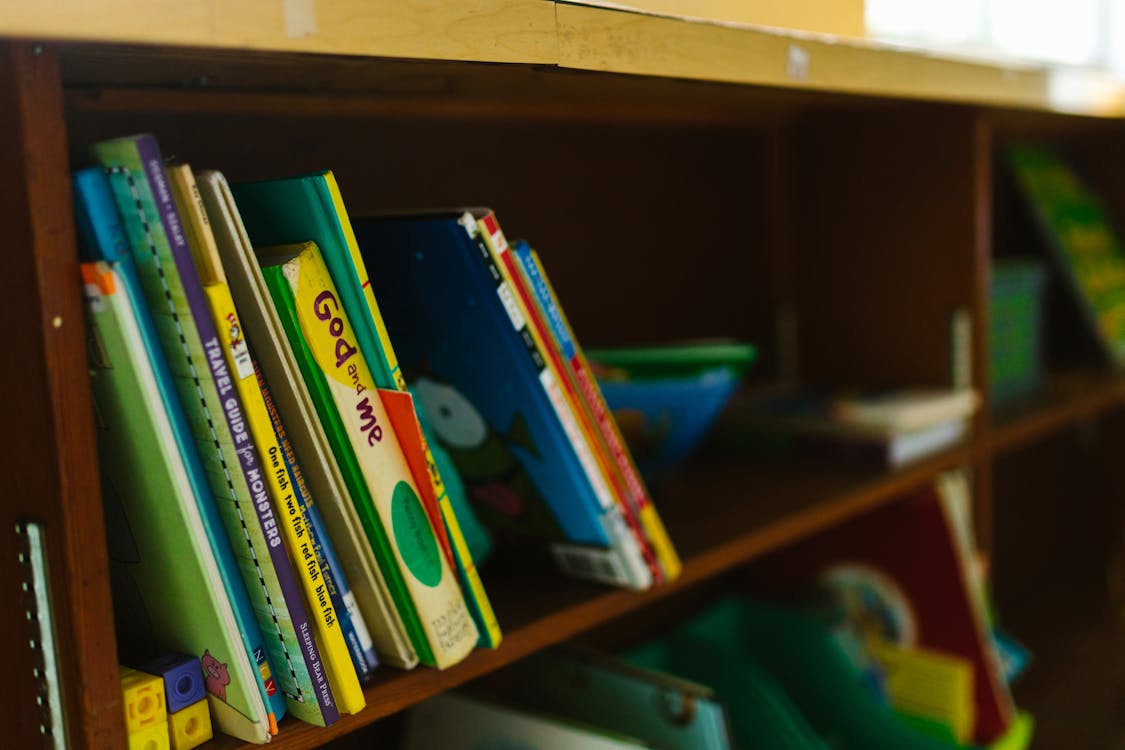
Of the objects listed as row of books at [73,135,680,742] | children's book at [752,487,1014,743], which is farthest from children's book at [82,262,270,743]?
children's book at [752,487,1014,743]

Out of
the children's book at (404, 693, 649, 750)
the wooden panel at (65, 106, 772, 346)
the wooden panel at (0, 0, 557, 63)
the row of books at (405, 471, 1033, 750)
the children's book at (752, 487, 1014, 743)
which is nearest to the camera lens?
the wooden panel at (0, 0, 557, 63)

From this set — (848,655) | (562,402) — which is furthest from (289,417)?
(848,655)

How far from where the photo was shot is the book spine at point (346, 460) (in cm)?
65

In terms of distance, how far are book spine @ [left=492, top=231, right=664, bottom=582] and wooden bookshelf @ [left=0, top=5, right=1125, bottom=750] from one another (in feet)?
0.18

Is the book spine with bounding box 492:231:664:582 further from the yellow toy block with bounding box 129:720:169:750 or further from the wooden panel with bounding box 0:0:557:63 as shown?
the yellow toy block with bounding box 129:720:169:750

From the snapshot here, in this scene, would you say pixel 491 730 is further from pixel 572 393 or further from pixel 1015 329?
pixel 1015 329

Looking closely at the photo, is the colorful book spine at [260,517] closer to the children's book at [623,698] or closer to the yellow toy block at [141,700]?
the yellow toy block at [141,700]

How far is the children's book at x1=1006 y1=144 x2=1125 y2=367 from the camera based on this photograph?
5.78ft

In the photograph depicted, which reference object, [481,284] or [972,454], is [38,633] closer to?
[481,284]

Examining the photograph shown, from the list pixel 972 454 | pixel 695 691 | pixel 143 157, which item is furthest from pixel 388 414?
pixel 972 454

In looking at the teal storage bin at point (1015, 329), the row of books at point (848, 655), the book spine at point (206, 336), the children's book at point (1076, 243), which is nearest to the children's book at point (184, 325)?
the book spine at point (206, 336)

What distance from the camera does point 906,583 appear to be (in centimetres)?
136

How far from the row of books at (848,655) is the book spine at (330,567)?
333 millimetres

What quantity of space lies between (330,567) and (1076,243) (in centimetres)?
154
